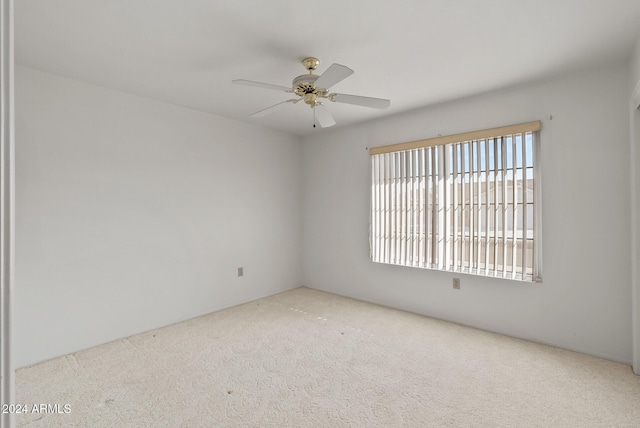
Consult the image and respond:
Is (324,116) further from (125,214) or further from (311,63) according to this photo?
(125,214)

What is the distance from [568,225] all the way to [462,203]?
0.90m

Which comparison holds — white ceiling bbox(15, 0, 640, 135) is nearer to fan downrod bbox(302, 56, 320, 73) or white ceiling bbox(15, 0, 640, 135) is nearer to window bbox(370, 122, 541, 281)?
fan downrod bbox(302, 56, 320, 73)

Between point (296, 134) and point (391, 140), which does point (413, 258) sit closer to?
point (391, 140)

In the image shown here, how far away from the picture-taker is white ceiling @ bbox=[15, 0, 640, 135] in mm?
1844

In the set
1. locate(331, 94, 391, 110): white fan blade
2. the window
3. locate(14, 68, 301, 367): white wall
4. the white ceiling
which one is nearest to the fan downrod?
the white ceiling

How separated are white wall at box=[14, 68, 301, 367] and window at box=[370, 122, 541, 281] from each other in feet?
5.46

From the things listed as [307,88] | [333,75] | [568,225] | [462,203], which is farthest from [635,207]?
[307,88]

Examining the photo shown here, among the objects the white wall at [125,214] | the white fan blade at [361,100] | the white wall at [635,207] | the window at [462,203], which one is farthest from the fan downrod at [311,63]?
the white wall at [635,207]

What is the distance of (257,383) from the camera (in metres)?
2.29

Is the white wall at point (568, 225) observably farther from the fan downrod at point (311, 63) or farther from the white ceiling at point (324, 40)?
the fan downrod at point (311, 63)

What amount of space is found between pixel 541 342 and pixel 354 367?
1.77 metres

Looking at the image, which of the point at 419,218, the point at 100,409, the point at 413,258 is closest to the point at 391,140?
the point at 419,218

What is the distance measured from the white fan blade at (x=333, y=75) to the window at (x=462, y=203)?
6.05 ft

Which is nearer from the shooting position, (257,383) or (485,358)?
(257,383)
